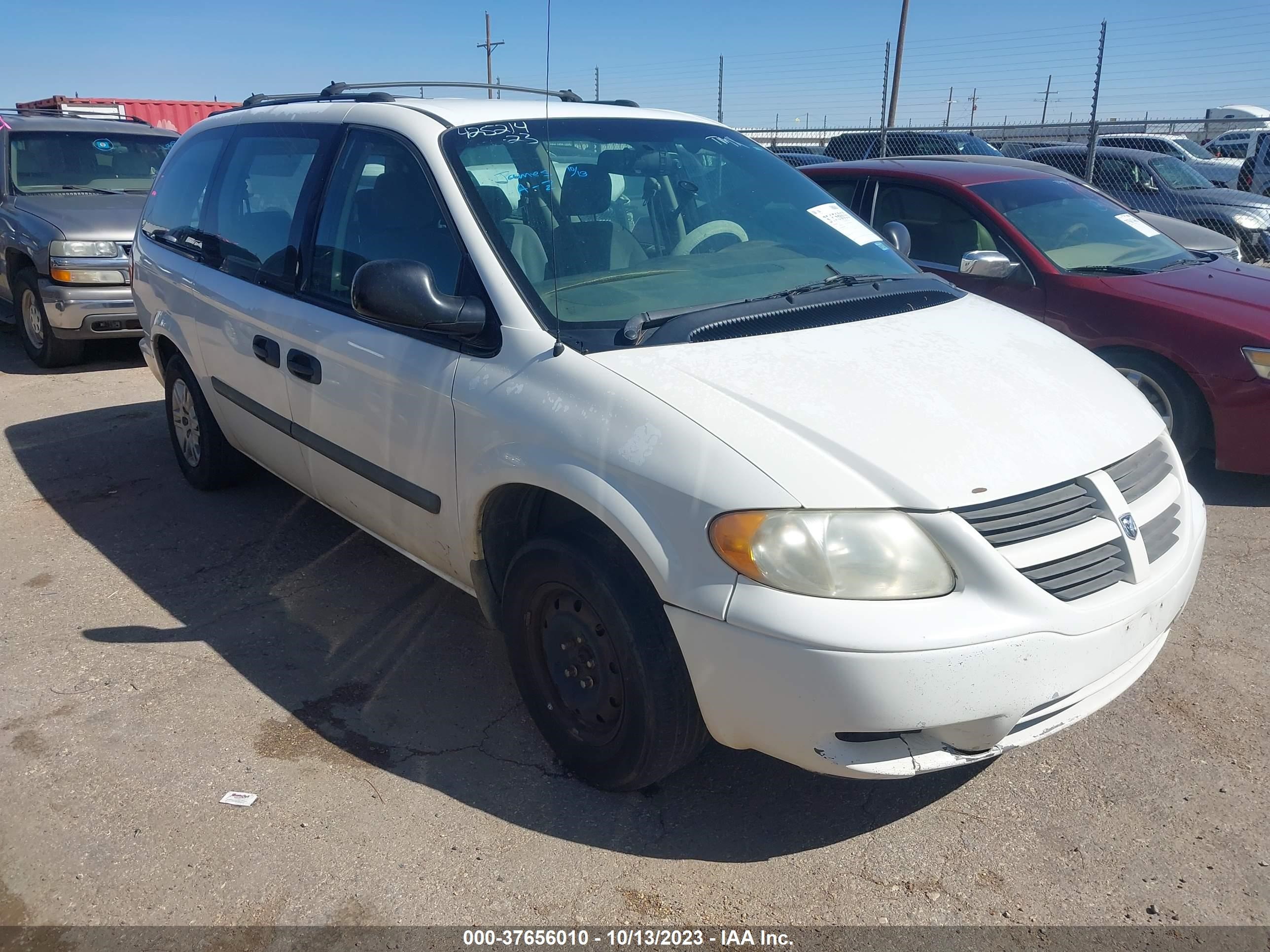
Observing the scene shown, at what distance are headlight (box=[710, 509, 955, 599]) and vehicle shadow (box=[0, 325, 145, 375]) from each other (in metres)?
6.90

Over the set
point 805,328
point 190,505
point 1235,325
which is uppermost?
point 805,328

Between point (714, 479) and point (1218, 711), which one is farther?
point (1218, 711)

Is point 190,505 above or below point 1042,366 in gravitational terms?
below

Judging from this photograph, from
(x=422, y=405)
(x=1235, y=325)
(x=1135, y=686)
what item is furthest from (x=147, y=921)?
(x=1235, y=325)

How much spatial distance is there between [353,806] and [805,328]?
1852 mm

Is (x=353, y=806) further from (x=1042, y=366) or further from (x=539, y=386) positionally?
(x=1042, y=366)

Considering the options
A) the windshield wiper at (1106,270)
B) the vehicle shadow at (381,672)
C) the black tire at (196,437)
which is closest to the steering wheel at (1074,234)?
the windshield wiper at (1106,270)

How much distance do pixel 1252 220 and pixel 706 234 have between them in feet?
35.8

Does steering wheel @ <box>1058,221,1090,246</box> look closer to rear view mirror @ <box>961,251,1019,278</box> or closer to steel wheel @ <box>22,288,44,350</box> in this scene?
rear view mirror @ <box>961,251,1019,278</box>

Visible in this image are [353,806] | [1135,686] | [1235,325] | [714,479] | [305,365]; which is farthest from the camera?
[1235,325]

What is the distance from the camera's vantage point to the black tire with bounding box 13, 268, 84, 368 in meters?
7.96

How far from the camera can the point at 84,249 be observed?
763cm

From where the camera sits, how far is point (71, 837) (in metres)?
2.71

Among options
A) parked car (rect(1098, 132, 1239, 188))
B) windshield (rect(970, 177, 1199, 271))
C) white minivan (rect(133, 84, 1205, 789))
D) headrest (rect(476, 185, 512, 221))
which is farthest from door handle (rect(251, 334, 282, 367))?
parked car (rect(1098, 132, 1239, 188))
